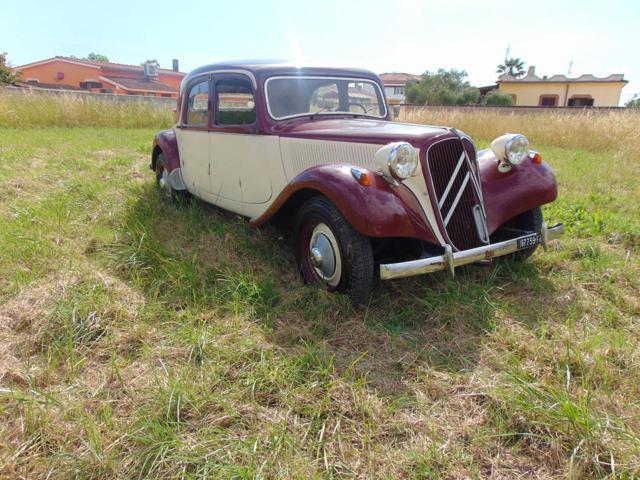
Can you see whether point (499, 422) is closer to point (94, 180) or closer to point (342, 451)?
point (342, 451)

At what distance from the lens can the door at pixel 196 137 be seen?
3.99 metres

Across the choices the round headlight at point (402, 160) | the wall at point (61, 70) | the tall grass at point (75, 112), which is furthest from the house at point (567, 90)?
the wall at point (61, 70)

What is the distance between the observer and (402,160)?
8.15 ft

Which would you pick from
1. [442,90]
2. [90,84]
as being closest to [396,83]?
[442,90]

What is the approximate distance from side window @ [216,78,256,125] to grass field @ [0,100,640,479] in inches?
37.5

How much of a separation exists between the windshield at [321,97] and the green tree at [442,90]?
29.3 metres

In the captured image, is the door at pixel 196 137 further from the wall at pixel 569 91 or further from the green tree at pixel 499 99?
the wall at pixel 569 91

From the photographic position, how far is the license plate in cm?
271

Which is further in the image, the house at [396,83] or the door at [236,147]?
the house at [396,83]

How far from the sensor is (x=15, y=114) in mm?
10664


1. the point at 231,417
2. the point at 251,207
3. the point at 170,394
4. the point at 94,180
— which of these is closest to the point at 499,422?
the point at 231,417

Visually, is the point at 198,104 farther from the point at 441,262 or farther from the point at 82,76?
the point at 82,76

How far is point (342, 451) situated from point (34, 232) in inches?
130

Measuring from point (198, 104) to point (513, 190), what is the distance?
2.99 meters
